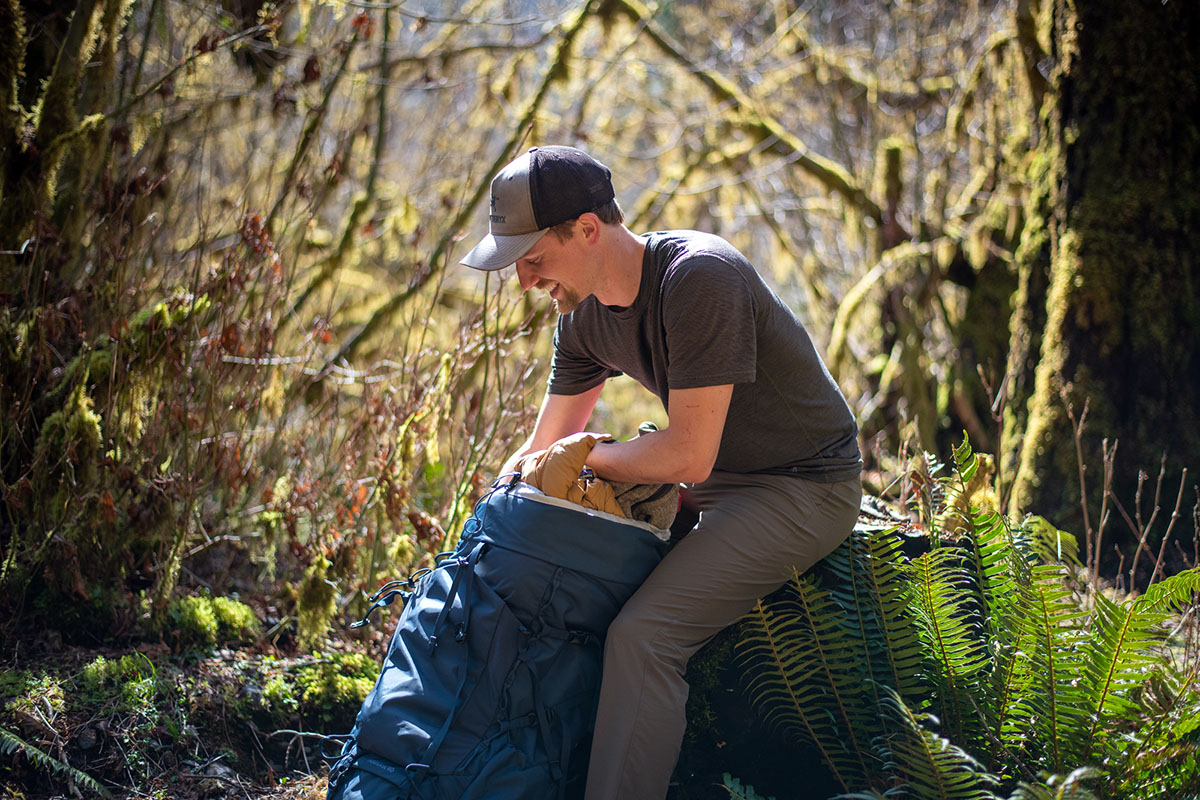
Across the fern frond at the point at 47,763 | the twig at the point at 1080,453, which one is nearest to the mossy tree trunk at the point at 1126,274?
the twig at the point at 1080,453

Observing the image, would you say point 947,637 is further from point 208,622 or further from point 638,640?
point 208,622

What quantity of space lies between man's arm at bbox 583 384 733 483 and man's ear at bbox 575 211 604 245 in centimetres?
47

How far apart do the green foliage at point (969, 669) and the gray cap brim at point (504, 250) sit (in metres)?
1.13

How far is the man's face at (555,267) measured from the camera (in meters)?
2.33

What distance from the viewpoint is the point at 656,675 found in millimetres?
2205

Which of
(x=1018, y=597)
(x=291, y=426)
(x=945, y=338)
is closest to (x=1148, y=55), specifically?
(x=945, y=338)

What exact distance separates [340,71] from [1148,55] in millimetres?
3983

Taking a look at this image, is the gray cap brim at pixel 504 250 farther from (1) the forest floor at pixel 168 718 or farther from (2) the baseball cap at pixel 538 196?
(1) the forest floor at pixel 168 718

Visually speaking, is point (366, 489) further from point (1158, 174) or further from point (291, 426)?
point (1158, 174)

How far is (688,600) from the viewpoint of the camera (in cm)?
228

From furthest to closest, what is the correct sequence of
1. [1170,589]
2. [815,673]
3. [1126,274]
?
[1126,274] < [815,673] < [1170,589]

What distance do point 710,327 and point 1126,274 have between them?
3.16m

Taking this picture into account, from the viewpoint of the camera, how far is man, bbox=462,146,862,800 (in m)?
2.19

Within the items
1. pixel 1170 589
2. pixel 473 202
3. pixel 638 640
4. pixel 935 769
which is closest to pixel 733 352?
pixel 638 640
